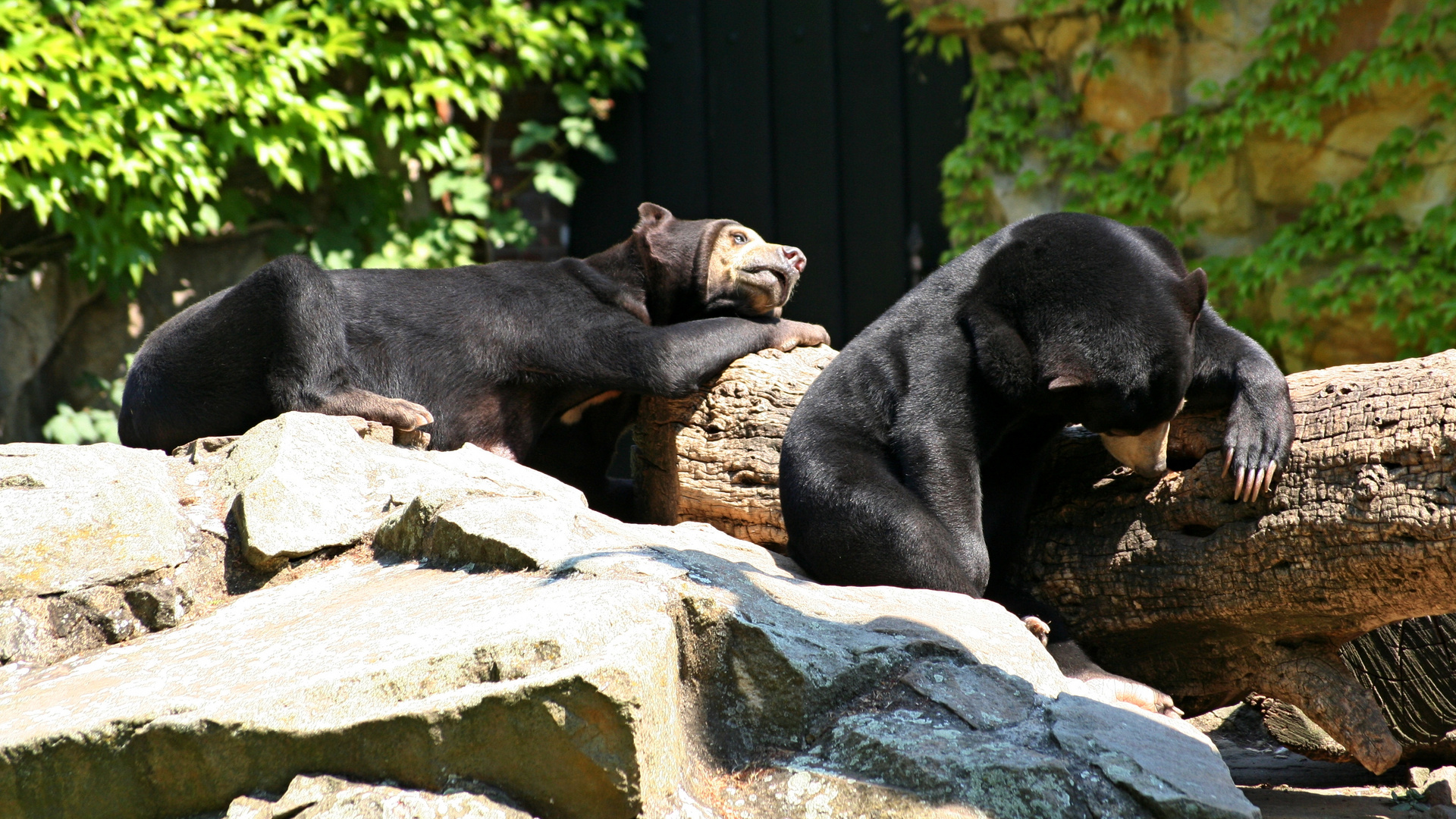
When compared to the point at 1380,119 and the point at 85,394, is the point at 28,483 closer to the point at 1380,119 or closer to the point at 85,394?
the point at 85,394

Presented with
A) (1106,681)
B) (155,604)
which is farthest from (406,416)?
(1106,681)

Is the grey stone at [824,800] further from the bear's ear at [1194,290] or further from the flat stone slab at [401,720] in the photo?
the bear's ear at [1194,290]

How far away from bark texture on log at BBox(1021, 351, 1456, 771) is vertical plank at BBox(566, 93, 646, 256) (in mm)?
4883

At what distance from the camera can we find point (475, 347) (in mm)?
4352

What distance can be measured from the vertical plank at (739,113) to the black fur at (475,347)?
2.80 metres

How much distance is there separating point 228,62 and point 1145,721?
6.09 m

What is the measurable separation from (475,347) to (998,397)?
208cm

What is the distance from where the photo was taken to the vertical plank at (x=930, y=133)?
7.05 m

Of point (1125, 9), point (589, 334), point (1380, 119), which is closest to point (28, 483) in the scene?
point (589, 334)

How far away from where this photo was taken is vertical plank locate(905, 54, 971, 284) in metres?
7.05

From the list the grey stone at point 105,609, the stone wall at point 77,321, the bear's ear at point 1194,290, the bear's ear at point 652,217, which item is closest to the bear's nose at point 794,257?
the bear's ear at point 652,217

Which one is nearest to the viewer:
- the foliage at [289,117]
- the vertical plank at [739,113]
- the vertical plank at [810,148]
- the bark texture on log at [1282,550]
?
the bark texture on log at [1282,550]

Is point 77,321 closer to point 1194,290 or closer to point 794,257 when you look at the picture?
point 794,257

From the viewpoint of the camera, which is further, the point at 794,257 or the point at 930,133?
the point at 930,133
